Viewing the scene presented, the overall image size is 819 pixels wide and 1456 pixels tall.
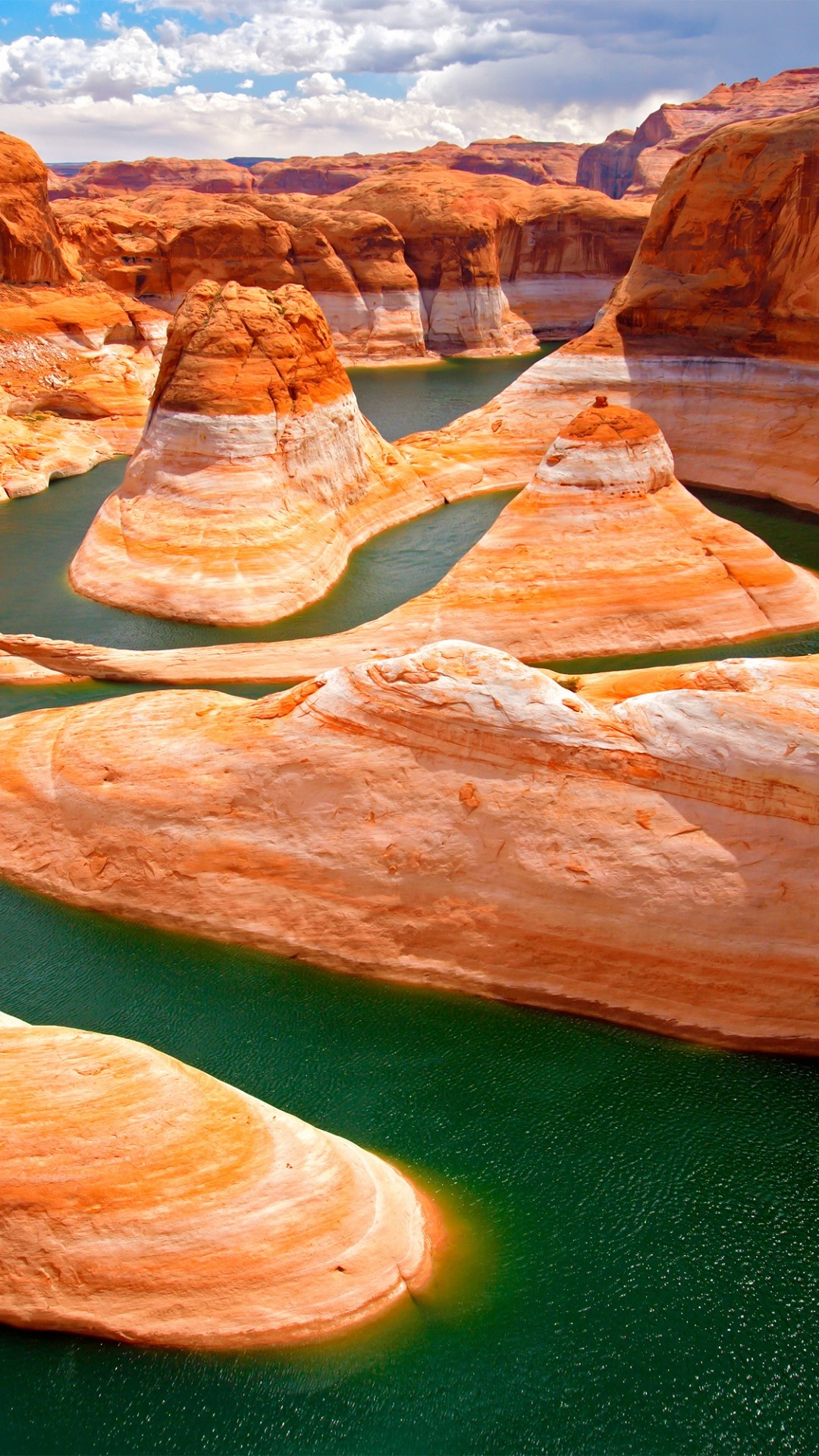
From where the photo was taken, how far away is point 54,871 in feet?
36.5

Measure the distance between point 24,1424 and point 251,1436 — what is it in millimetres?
1414

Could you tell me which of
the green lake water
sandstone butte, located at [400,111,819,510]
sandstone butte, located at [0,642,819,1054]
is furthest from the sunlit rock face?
the green lake water

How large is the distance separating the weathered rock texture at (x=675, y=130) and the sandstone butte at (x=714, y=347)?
2830 inches

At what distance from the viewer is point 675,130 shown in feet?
385

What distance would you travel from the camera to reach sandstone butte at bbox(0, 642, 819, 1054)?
28.3ft

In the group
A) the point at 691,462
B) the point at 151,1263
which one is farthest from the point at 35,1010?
the point at 691,462

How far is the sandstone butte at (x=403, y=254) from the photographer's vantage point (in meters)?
51.9

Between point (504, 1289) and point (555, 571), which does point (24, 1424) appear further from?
point (555, 571)

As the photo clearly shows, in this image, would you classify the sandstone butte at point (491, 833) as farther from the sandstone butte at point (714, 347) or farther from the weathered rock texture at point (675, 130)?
the weathered rock texture at point (675, 130)

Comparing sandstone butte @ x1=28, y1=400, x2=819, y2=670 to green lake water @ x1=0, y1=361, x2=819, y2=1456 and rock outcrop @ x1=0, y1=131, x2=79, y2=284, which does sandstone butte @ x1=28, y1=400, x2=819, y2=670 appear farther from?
rock outcrop @ x1=0, y1=131, x2=79, y2=284

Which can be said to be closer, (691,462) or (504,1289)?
(504,1289)

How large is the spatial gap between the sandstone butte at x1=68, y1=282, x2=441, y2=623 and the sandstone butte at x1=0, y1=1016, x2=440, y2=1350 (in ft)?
45.0

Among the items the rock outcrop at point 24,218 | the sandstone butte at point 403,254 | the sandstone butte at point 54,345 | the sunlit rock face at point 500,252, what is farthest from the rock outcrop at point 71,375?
the sunlit rock face at point 500,252

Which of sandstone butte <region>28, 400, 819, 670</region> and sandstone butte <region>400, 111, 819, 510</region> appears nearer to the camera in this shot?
sandstone butte <region>28, 400, 819, 670</region>
